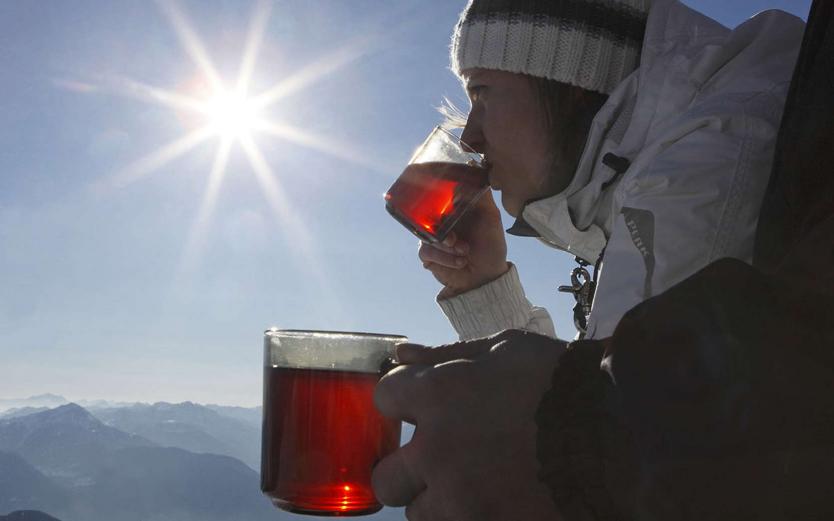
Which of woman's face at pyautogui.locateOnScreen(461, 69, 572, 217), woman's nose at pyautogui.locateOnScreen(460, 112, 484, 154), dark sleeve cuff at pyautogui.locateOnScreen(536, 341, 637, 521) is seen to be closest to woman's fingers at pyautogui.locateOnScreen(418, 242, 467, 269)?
woman's face at pyautogui.locateOnScreen(461, 69, 572, 217)

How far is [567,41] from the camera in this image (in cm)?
277

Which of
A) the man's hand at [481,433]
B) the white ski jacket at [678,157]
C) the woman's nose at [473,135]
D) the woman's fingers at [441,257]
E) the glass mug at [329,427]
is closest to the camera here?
the man's hand at [481,433]

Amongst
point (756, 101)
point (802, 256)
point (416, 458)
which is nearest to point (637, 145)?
point (756, 101)

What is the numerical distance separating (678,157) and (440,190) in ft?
3.82

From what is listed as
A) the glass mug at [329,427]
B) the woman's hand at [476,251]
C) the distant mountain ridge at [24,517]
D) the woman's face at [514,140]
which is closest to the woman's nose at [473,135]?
the woman's face at [514,140]

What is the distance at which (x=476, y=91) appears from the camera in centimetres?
290

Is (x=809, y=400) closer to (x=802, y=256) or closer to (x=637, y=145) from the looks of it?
(x=802, y=256)

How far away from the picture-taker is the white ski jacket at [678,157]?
1.58m

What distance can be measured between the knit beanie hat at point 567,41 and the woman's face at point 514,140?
0.10m

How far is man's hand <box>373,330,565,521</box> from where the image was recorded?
840mm

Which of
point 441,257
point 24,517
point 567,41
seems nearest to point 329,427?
point 567,41

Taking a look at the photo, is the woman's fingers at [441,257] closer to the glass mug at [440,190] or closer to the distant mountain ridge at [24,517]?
the glass mug at [440,190]

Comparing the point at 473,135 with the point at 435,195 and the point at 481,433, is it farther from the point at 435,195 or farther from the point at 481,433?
the point at 481,433

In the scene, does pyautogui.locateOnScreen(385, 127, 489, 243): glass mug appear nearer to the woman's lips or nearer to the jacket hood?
the woman's lips
